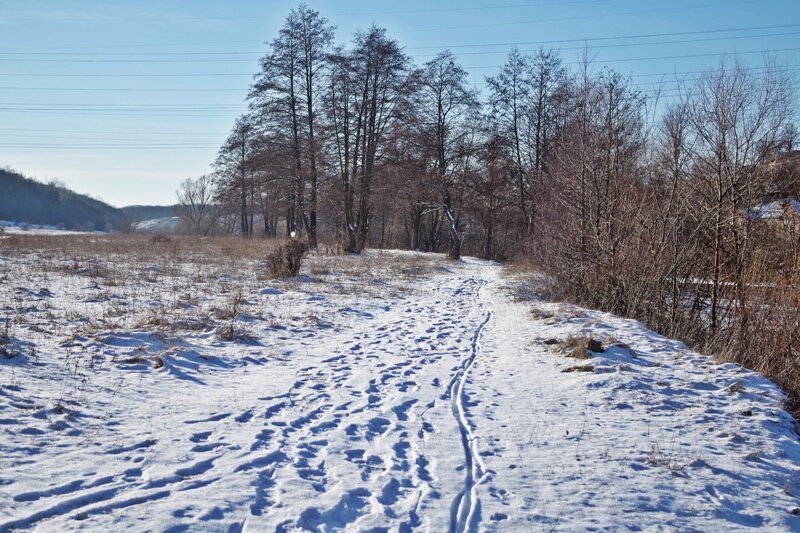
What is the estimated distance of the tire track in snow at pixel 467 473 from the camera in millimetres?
3094

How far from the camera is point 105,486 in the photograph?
3152mm

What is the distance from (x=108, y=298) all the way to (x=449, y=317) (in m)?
6.29

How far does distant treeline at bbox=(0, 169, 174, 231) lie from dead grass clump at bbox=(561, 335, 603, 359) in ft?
232

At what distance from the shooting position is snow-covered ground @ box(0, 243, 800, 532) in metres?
3.12

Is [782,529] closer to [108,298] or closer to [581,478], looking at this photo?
[581,478]

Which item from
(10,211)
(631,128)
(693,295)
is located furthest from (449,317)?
(10,211)

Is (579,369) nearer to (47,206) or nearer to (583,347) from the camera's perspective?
(583,347)

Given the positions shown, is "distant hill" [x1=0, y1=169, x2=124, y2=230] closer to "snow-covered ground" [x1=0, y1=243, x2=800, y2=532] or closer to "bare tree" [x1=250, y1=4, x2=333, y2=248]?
"bare tree" [x1=250, y1=4, x2=333, y2=248]

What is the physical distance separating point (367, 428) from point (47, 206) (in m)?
100

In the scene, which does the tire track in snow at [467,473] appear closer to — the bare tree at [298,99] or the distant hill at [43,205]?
the bare tree at [298,99]

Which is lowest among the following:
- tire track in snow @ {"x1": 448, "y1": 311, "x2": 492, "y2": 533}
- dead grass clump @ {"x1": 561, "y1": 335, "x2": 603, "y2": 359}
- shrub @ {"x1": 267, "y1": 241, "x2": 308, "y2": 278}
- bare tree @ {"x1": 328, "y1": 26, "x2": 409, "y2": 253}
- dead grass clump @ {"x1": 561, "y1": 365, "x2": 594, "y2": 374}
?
tire track in snow @ {"x1": 448, "y1": 311, "x2": 492, "y2": 533}

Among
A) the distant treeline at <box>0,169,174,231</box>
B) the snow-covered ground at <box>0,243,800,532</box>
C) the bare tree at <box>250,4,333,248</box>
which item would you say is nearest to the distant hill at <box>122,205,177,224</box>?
the distant treeline at <box>0,169,174,231</box>

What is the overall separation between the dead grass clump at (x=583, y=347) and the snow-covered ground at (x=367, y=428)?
16 cm

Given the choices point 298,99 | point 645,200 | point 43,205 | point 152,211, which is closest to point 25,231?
point 298,99
